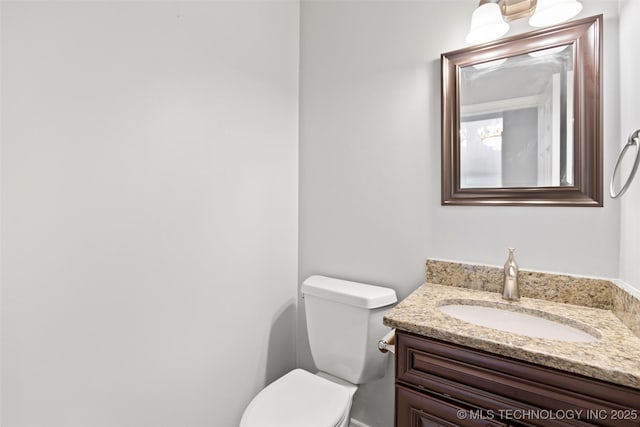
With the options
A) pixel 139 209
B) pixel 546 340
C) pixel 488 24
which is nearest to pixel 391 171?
pixel 488 24

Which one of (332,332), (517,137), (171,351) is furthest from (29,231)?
(517,137)

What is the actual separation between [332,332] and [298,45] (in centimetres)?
164

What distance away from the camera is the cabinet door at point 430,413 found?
0.85m

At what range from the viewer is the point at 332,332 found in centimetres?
145

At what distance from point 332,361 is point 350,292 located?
1.20 feet

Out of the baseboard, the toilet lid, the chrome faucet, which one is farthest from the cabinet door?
the baseboard

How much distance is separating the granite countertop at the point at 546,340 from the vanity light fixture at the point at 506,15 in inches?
39.9

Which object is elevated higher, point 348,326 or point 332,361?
point 348,326

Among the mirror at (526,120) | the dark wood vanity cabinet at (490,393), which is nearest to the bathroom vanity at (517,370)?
the dark wood vanity cabinet at (490,393)

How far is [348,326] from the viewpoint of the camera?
1392 millimetres

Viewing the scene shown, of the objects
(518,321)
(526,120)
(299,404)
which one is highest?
(526,120)

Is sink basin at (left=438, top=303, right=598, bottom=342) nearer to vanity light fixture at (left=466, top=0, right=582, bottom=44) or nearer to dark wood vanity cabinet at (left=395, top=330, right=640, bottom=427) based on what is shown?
dark wood vanity cabinet at (left=395, top=330, right=640, bottom=427)

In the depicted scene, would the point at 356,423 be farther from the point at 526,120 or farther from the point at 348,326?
the point at 526,120

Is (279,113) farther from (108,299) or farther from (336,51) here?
(108,299)
